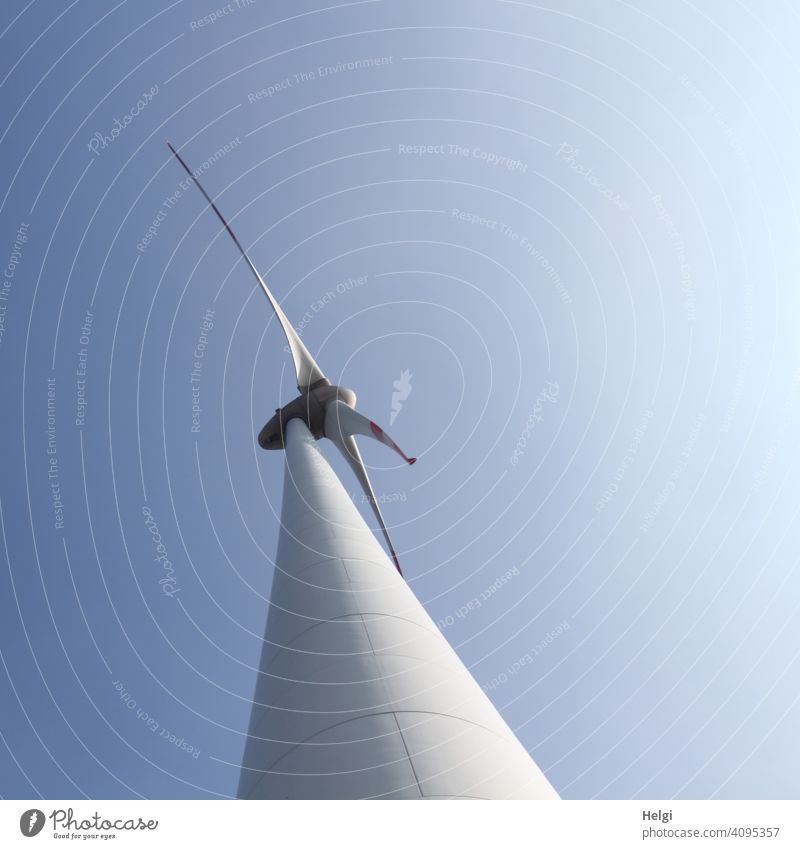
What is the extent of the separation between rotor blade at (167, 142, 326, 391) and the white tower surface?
1956 centimetres

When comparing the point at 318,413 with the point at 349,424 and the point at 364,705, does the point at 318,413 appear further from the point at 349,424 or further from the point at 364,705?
the point at 364,705

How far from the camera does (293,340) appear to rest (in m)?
32.5

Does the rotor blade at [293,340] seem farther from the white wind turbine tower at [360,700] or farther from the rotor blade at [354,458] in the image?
the white wind turbine tower at [360,700]

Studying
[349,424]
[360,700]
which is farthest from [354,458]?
[360,700]

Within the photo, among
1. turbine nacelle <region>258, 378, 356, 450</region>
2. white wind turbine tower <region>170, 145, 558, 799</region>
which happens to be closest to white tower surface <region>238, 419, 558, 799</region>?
white wind turbine tower <region>170, 145, 558, 799</region>

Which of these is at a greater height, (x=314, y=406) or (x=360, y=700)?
(x=314, y=406)

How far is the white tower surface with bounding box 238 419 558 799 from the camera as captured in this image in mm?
8148

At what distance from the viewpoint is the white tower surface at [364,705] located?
8148mm

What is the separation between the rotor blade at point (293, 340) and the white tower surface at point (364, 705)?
64.2 feet

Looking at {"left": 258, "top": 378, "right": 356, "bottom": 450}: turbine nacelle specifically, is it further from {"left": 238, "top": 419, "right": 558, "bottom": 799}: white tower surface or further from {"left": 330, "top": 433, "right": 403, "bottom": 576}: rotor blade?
{"left": 238, "top": 419, "right": 558, "bottom": 799}: white tower surface

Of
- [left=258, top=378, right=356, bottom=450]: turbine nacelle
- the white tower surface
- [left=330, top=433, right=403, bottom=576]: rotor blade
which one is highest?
[left=258, top=378, right=356, bottom=450]: turbine nacelle

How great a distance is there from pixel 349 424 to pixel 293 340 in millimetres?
5663
